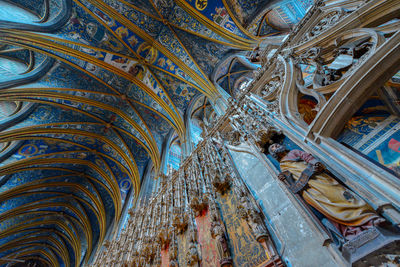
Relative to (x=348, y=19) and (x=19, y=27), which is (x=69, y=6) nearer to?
(x=19, y=27)

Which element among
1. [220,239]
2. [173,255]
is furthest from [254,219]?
[173,255]

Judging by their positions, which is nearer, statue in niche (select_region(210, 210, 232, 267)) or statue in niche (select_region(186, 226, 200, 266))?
statue in niche (select_region(210, 210, 232, 267))

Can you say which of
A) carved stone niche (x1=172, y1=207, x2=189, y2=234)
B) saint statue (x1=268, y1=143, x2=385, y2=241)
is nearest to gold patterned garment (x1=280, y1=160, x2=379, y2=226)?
saint statue (x1=268, y1=143, x2=385, y2=241)

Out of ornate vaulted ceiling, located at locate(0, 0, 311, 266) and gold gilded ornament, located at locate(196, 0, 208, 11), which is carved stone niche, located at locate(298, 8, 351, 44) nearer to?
ornate vaulted ceiling, located at locate(0, 0, 311, 266)

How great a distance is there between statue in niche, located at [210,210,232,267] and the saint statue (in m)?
1.44

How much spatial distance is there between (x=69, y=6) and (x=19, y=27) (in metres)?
2.27

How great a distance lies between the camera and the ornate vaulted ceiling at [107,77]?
805 cm

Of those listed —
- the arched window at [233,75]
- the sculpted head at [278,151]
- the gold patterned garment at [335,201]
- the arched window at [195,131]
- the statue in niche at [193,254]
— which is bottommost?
the gold patterned garment at [335,201]

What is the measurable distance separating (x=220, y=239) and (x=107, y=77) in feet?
34.7

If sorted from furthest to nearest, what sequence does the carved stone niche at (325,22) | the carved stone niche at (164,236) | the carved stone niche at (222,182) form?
the carved stone niche at (164,236) < the carved stone niche at (222,182) < the carved stone niche at (325,22)

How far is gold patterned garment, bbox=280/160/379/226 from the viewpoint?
1748mm

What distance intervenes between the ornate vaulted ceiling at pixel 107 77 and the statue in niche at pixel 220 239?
5.45 meters

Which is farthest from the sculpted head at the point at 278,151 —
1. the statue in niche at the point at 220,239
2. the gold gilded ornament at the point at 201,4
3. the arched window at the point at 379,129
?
the gold gilded ornament at the point at 201,4

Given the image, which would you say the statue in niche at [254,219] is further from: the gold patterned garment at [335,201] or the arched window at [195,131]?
the arched window at [195,131]
